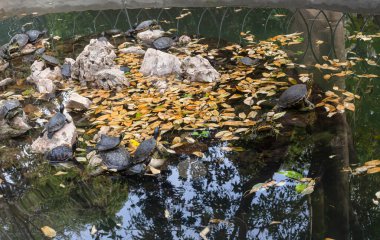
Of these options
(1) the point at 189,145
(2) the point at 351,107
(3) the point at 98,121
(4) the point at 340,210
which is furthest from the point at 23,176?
(2) the point at 351,107

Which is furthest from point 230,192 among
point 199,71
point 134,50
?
point 134,50

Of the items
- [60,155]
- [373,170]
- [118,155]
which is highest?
[373,170]

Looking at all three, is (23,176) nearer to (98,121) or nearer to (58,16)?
(98,121)

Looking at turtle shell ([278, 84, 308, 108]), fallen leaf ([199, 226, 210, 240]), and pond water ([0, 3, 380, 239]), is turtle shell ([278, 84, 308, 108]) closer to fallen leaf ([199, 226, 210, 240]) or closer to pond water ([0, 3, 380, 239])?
pond water ([0, 3, 380, 239])

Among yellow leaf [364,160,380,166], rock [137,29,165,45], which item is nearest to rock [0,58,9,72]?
rock [137,29,165,45]

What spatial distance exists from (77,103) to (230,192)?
6.66 ft

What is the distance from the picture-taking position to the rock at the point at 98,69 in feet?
15.8

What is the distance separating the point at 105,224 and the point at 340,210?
1.47 meters

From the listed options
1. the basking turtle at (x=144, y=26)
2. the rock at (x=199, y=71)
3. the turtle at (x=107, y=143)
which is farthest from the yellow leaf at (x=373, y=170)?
the basking turtle at (x=144, y=26)

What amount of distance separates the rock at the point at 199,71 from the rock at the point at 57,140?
1495 mm

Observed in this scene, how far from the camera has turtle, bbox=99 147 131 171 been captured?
3295 millimetres

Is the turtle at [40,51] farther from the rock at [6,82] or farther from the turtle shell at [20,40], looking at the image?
the rock at [6,82]

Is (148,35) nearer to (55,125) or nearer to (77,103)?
(77,103)

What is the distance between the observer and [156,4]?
24.9ft
